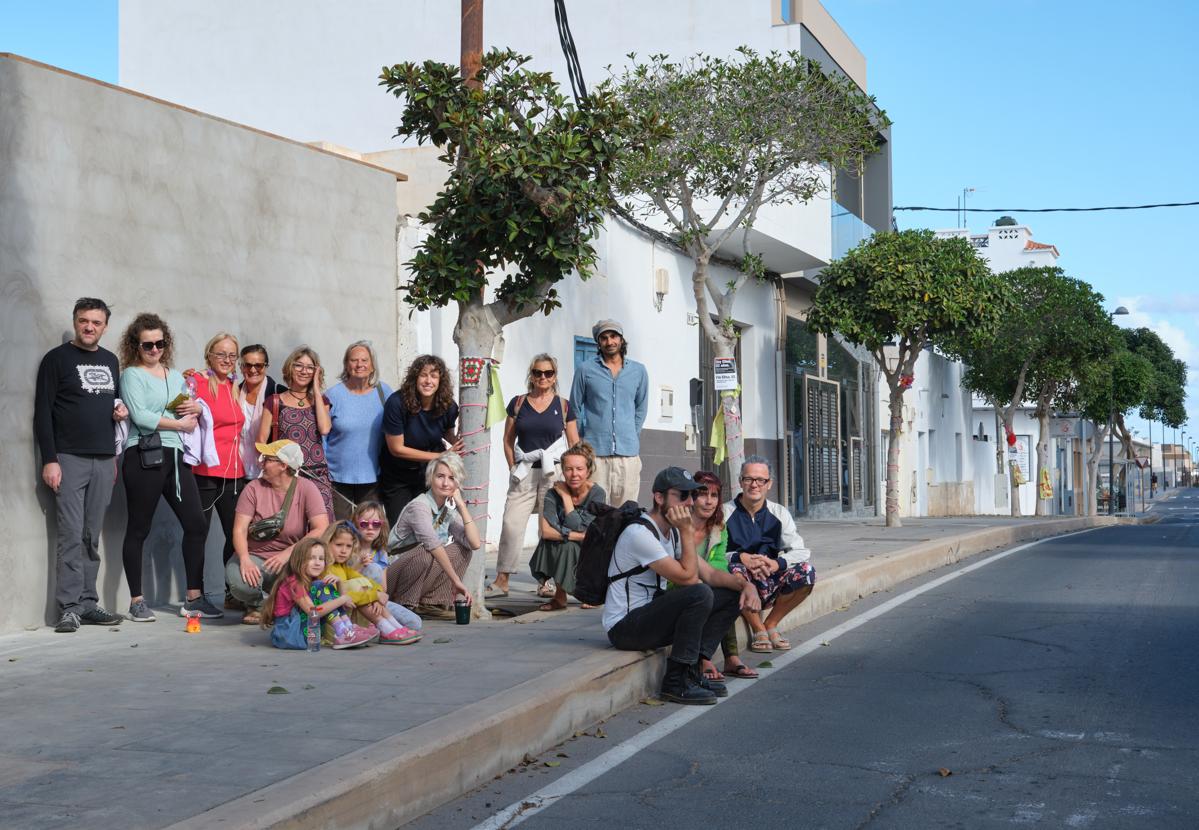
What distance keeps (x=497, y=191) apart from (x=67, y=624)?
390cm

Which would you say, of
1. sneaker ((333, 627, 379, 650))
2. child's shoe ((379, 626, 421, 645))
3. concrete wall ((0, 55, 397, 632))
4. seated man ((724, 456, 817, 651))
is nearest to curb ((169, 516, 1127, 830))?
seated man ((724, 456, 817, 651))

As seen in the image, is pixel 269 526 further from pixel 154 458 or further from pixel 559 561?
pixel 559 561

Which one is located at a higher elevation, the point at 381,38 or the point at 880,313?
the point at 381,38

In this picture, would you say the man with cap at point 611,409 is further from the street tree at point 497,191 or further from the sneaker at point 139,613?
the sneaker at point 139,613

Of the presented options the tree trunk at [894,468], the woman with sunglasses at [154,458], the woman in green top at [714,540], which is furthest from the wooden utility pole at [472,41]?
the tree trunk at [894,468]

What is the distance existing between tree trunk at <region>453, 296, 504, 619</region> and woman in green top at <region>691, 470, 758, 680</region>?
81.8 inches

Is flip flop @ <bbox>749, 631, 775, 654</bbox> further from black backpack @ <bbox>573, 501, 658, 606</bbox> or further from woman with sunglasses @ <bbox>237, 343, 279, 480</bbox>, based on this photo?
woman with sunglasses @ <bbox>237, 343, 279, 480</bbox>

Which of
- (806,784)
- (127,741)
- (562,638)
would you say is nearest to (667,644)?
(562,638)

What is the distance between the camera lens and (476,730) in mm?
5359

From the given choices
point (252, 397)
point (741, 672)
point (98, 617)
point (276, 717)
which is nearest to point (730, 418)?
point (252, 397)

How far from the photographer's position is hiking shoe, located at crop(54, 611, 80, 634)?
842cm

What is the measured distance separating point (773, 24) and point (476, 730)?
2012 cm

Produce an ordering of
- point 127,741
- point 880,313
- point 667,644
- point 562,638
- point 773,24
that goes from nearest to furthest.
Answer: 1. point 127,741
2. point 667,644
3. point 562,638
4. point 773,24
5. point 880,313

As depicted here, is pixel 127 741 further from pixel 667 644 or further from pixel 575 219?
pixel 575 219
